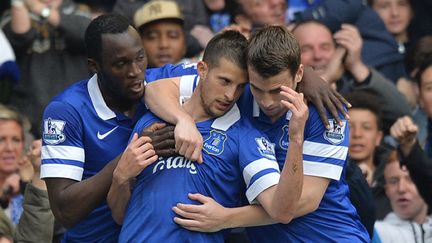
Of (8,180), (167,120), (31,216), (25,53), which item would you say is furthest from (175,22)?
(167,120)

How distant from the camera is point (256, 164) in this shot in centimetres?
640

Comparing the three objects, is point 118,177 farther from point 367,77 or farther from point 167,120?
point 367,77

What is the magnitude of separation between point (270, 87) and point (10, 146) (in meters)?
3.41

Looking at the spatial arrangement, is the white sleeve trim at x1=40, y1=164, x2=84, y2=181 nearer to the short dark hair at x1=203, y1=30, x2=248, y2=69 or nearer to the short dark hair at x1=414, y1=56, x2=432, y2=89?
the short dark hair at x1=203, y1=30, x2=248, y2=69

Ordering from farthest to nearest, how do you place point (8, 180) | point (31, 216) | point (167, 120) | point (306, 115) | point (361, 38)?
1. point (361, 38)
2. point (8, 180)
3. point (31, 216)
4. point (167, 120)
5. point (306, 115)

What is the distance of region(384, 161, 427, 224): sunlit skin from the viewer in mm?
8852

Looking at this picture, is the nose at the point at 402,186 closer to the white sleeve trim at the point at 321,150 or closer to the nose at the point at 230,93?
the white sleeve trim at the point at 321,150

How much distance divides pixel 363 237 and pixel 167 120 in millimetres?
1202

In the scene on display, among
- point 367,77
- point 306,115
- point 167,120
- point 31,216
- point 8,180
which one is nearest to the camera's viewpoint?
point 306,115

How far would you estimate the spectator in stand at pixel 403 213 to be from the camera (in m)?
8.59

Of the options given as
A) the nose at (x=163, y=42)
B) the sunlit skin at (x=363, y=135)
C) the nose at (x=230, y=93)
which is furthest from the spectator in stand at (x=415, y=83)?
the nose at (x=230, y=93)

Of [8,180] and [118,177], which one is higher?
[118,177]

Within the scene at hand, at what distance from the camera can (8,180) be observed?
8.92 meters

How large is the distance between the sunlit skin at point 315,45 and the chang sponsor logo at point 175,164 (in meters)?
3.61
